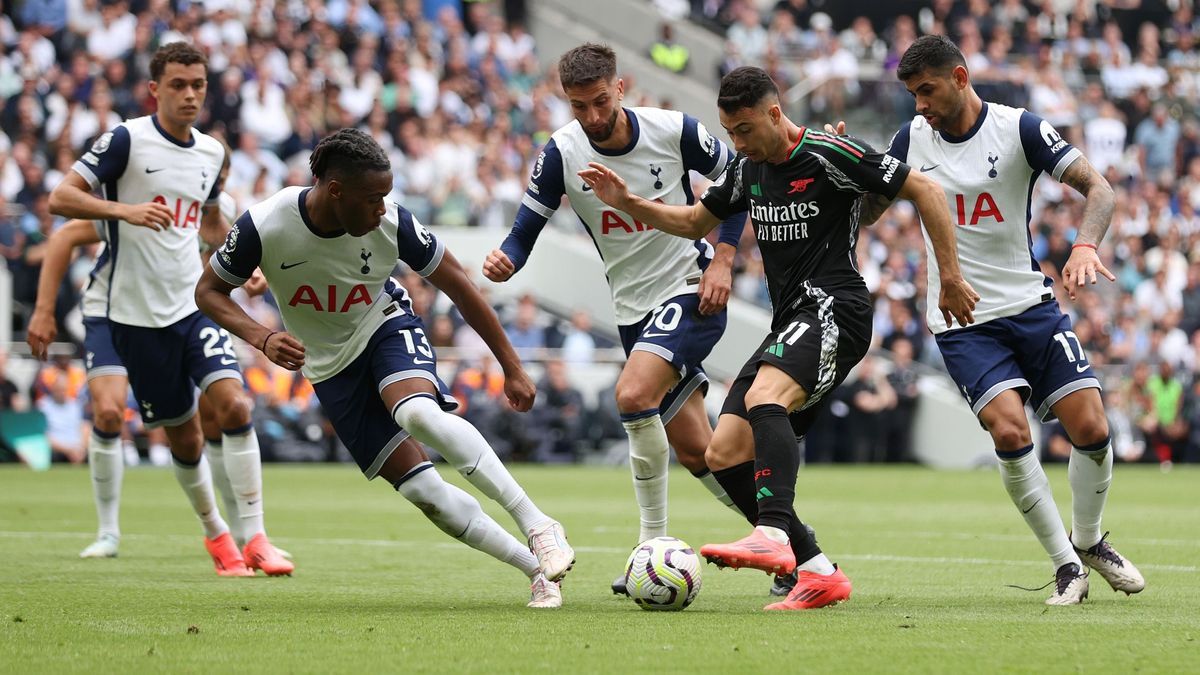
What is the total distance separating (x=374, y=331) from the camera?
7.66m

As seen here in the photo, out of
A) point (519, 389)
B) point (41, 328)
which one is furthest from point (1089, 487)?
point (41, 328)

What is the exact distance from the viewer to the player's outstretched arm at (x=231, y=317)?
276 inches

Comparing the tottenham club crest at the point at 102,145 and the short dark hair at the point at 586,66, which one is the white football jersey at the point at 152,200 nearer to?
the tottenham club crest at the point at 102,145

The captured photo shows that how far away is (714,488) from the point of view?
27.7 ft

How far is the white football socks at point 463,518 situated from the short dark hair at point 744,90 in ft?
6.69

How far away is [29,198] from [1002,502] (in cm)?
1310

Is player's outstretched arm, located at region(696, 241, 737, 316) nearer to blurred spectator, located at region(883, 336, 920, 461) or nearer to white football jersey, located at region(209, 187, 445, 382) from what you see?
white football jersey, located at region(209, 187, 445, 382)

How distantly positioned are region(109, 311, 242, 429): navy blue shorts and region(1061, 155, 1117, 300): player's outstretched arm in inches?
188

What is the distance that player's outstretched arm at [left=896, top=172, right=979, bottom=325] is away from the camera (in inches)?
281

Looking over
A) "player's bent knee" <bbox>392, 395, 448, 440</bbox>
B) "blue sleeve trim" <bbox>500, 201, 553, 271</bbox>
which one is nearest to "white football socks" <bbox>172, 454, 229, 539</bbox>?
"blue sleeve trim" <bbox>500, 201, 553, 271</bbox>

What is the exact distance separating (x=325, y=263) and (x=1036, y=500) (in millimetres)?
A: 3408

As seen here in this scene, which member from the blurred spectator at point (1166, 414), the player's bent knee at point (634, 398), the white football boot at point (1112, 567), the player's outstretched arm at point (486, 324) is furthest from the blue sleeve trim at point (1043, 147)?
the blurred spectator at point (1166, 414)

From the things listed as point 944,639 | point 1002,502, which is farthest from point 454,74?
point 944,639

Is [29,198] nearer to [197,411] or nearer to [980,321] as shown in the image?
[197,411]
